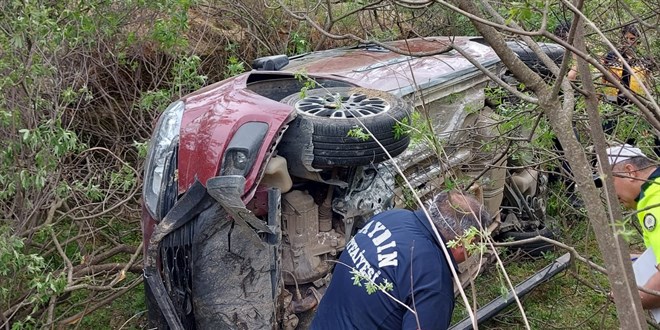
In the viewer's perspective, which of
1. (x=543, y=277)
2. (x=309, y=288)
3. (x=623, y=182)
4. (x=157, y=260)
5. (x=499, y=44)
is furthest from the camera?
(x=543, y=277)

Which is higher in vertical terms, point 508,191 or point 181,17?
point 181,17

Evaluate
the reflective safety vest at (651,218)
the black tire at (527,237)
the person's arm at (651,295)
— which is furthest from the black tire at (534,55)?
the person's arm at (651,295)

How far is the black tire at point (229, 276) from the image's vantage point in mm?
3615

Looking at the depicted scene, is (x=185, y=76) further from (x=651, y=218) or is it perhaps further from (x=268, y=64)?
(x=651, y=218)

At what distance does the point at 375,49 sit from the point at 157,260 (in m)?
2.66

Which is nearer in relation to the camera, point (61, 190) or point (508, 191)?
point (61, 190)

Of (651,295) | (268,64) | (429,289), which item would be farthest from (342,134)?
(651,295)

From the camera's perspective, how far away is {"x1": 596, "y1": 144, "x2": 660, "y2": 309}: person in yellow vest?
3164 mm

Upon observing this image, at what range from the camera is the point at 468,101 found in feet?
16.5

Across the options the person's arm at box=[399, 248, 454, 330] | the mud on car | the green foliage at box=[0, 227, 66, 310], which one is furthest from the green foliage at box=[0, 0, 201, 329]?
the person's arm at box=[399, 248, 454, 330]

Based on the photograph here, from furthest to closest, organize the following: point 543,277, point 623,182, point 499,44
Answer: point 543,277 < point 623,182 < point 499,44

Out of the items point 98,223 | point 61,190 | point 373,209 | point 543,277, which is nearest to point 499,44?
point 373,209

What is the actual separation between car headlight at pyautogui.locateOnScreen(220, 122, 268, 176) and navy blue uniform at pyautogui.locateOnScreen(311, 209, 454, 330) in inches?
26.9

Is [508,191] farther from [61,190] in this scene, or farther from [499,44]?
[499,44]
